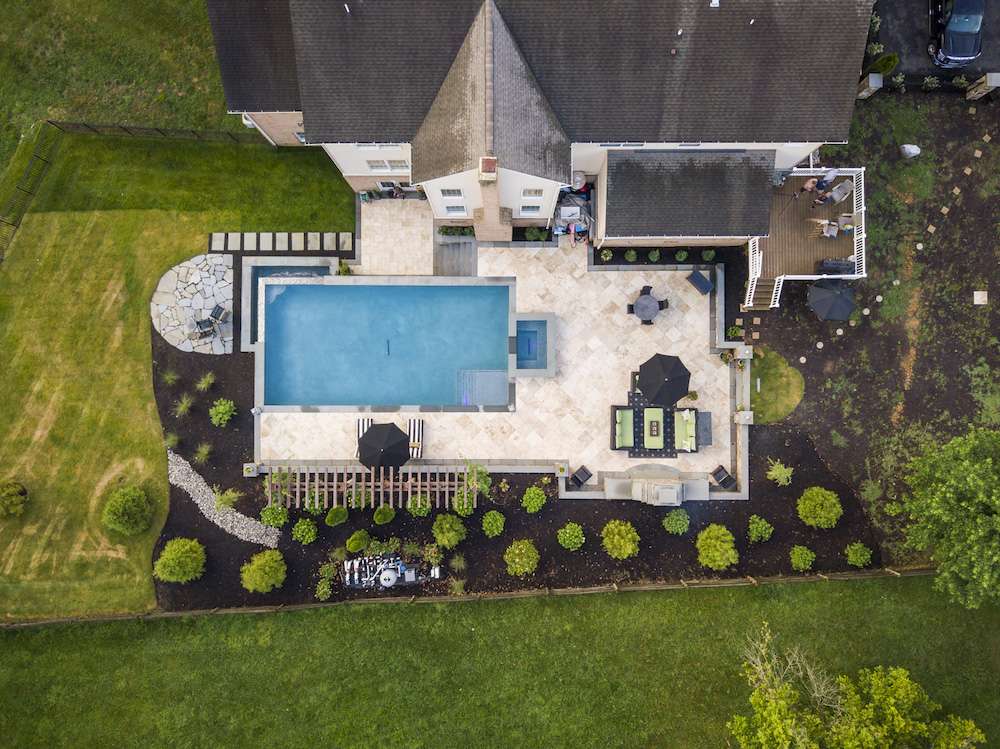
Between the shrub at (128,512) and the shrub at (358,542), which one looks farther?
the shrub at (358,542)

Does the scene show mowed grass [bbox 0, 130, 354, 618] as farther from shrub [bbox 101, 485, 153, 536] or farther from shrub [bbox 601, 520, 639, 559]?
shrub [bbox 601, 520, 639, 559]

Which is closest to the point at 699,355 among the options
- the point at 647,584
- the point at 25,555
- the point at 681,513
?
the point at 681,513

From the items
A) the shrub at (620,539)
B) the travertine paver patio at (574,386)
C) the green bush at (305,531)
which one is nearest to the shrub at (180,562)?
the green bush at (305,531)

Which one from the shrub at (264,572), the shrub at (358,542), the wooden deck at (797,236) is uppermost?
the wooden deck at (797,236)

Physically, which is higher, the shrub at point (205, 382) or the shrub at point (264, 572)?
the shrub at point (205, 382)

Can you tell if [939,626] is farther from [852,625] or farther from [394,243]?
[394,243]

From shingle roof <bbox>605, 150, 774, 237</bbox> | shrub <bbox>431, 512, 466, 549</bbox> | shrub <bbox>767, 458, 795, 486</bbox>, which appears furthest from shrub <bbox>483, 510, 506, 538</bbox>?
shingle roof <bbox>605, 150, 774, 237</bbox>

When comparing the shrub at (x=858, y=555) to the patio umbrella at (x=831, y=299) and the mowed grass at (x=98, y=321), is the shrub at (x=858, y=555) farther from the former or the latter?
the mowed grass at (x=98, y=321)

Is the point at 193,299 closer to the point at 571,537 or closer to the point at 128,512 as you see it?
the point at 128,512
